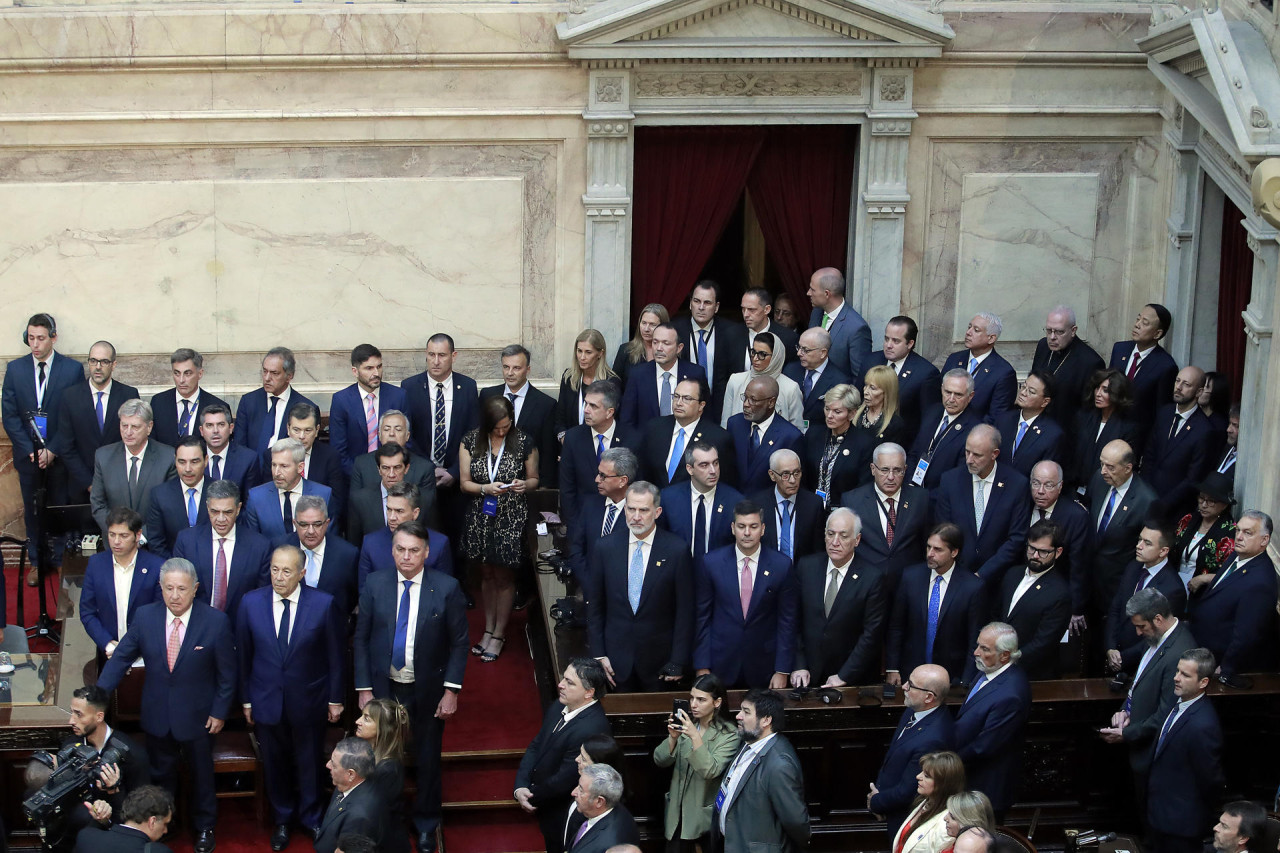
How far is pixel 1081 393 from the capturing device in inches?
422

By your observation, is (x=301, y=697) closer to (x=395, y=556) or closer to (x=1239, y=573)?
(x=395, y=556)

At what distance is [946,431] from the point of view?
984cm

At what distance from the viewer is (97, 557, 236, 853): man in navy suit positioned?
8.31 m

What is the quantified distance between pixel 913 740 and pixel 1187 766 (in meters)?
1.44

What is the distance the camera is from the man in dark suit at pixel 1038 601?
28.3ft

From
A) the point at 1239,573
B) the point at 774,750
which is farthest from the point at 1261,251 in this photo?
the point at 774,750

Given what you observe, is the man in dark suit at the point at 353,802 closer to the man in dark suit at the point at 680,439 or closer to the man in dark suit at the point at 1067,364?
the man in dark suit at the point at 680,439

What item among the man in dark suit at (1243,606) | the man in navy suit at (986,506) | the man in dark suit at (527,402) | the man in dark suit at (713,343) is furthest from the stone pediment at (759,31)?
the man in dark suit at (1243,606)

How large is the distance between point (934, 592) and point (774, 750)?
1534mm

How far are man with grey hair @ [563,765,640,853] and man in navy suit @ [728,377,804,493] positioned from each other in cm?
276

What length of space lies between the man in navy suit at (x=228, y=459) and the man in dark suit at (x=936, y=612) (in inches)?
145

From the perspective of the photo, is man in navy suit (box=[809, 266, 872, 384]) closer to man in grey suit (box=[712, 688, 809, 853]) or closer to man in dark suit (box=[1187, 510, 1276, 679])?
man in dark suit (box=[1187, 510, 1276, 679])

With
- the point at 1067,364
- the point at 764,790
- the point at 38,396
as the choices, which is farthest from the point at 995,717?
the point at 38,396

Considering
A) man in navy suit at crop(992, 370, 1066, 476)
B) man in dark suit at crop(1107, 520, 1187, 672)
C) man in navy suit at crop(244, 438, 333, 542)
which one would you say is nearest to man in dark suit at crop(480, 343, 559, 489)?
man in navy suit at crop(244, 438, 333, 542)
